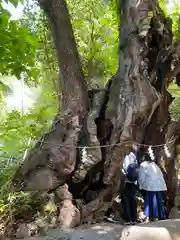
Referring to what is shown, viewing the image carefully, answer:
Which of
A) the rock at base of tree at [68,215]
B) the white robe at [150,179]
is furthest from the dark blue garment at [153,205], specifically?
the rock at base of tree at [68,215]

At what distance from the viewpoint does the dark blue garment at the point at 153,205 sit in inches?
240

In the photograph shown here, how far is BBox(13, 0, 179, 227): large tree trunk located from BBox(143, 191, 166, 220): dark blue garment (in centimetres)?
70

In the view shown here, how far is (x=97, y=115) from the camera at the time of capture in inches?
235

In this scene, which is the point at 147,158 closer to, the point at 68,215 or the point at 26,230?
the point at 68,215

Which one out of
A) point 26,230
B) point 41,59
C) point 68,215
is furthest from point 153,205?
point 41,59

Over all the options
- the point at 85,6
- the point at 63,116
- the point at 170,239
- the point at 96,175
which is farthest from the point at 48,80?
the point at 170,239

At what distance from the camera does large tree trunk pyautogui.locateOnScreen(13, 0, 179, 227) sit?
546cm

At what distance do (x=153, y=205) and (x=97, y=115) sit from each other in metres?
2.01

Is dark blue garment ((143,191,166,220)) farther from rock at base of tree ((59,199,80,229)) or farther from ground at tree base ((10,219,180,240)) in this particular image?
rock at base of tree ((59,199,80,229))

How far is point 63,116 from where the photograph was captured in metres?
5.94

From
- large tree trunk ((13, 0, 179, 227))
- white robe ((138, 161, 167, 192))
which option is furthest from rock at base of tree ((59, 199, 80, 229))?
white robe ((138, 161, 167, 192))

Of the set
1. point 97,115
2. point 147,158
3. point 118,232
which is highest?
point 97,115

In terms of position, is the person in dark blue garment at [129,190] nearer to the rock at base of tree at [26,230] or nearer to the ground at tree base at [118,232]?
the ground at tree base at [118,232]

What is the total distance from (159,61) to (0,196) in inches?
147
